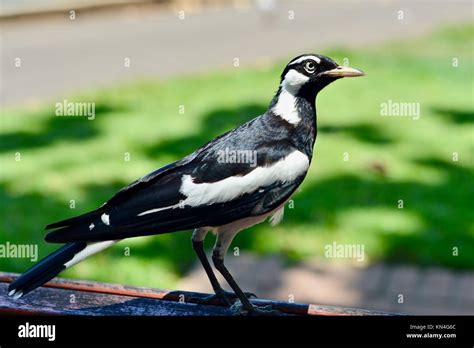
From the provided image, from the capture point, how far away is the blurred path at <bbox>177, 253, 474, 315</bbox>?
20.7 ft

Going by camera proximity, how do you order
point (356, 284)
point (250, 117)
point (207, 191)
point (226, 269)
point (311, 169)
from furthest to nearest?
1. point (250, 117)
2. point (311, 169)
3. point (356, 284)
4. point (226, 269)
5. point (207, 191)

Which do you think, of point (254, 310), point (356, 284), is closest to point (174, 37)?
point (356, 284)

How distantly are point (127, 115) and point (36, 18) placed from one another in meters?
7.90

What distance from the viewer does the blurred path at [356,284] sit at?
→ 6305mm

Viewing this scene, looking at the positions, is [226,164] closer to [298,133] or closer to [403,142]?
[298,133]

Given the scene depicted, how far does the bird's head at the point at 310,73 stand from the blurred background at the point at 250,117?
3.26m

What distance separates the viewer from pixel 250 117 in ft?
33.5

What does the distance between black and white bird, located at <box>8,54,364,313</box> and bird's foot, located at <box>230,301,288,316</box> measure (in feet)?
1.38

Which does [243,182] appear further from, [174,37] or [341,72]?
[174,37]

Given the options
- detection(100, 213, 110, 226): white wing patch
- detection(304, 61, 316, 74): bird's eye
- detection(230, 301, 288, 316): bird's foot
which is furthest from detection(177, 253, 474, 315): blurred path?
detection(304, 61, 316, 74): bird's eye

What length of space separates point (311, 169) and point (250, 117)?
182cm

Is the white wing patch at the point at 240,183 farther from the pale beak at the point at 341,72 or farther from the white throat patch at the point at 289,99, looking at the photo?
the pale beak at the point at 341,72

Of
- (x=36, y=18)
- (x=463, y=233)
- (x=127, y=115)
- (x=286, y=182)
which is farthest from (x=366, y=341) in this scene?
(x=36, y=18)

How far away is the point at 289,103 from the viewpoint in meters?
3.45
